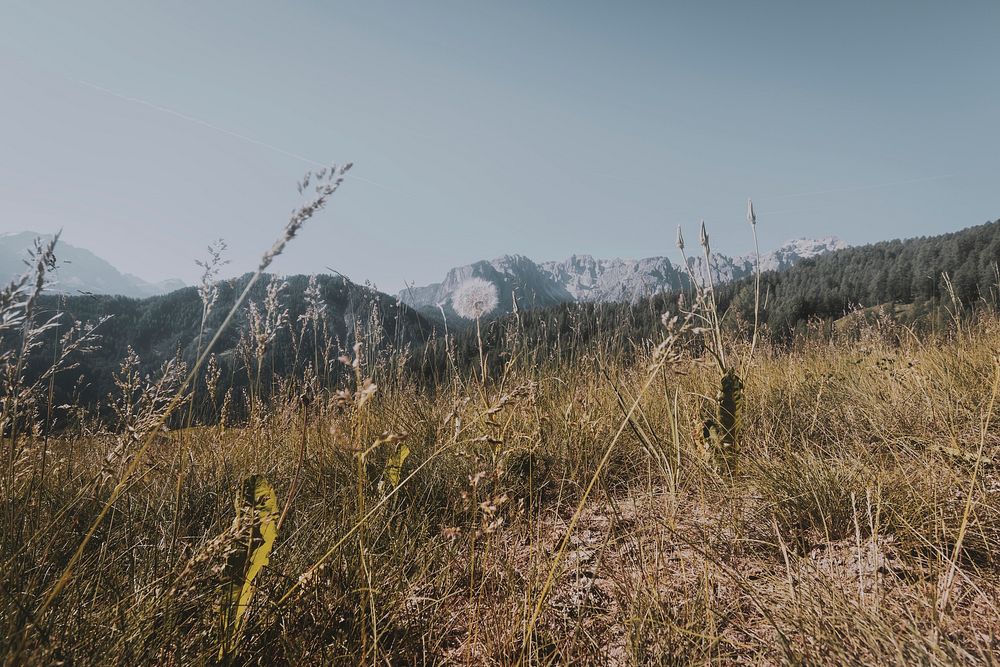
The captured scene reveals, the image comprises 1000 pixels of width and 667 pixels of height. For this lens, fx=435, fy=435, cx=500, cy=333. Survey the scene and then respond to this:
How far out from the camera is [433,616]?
48.7 inches

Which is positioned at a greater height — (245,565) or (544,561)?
(245,565)

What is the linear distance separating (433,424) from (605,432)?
1.05m

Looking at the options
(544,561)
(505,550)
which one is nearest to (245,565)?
(505,550)

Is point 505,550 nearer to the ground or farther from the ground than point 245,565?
nearer to the ground

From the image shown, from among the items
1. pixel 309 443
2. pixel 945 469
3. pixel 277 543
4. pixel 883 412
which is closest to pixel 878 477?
pixel 945 469

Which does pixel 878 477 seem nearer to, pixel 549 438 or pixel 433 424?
pixel 549 438

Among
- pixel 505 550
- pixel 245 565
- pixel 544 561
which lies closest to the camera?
pixel 245 565

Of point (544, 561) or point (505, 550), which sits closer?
point (505, 550)

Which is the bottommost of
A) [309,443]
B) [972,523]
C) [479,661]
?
[479,661]

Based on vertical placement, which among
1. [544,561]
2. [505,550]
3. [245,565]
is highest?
[245,565]

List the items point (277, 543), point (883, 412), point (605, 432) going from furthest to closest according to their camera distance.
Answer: point (605, 432) → point (883, 412) → point (277, 543)

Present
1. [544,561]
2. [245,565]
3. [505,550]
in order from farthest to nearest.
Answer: [544,561], [505,550], [245,565]

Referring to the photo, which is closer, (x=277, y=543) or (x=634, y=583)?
(x=634, y=583)

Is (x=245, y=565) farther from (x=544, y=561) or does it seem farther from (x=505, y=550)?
(x=544, y=561)
